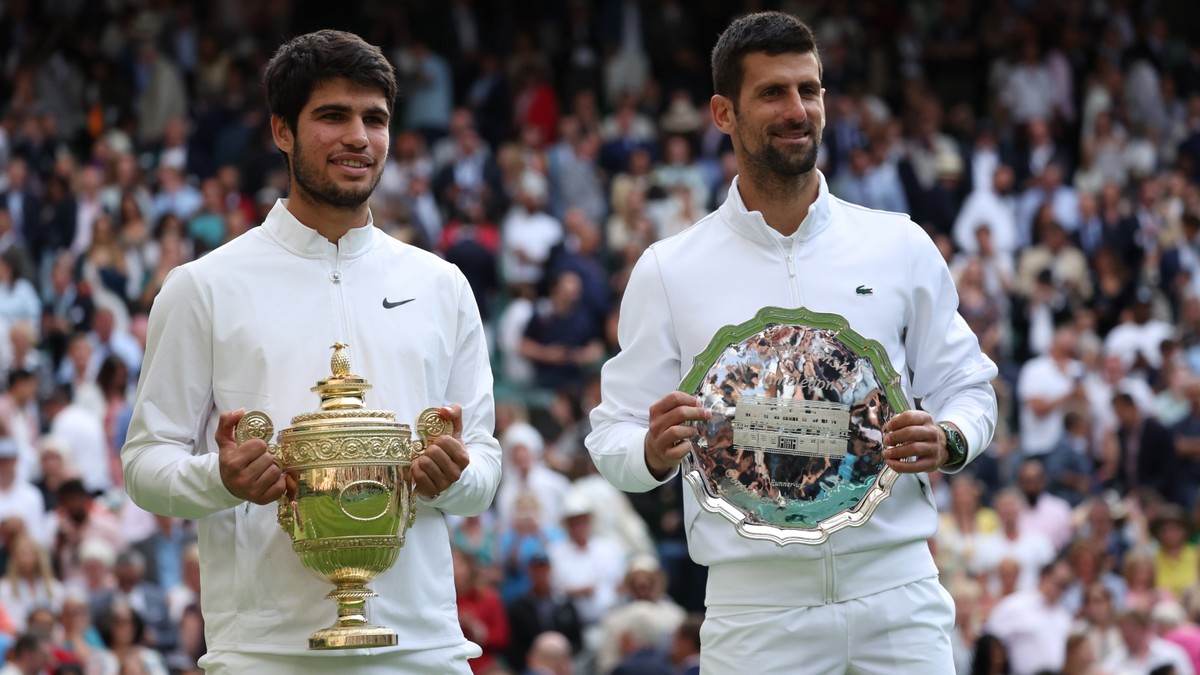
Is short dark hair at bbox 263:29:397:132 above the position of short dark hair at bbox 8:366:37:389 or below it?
below

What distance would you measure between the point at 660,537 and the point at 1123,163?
912cm

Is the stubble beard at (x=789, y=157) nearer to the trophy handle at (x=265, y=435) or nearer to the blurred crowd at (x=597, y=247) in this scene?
the trophy handle at (x=265, y=435)

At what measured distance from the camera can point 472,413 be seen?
5312 mm

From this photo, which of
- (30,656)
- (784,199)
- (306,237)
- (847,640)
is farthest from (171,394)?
(30,656)

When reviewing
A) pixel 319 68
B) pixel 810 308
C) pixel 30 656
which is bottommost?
pixel 30 656

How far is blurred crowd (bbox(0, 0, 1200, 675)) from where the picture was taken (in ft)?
42.6

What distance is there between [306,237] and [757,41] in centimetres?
125

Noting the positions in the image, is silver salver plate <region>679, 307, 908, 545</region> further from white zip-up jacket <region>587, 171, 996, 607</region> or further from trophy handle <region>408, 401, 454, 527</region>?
trophy handle <region>408, 401, 454, 527</region>

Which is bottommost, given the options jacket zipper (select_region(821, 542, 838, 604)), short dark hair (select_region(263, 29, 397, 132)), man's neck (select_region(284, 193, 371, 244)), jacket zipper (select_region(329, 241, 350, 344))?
jacket zipper (select_region(821, 542, 838, 604))

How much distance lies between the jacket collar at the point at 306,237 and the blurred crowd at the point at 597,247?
5.85 metres

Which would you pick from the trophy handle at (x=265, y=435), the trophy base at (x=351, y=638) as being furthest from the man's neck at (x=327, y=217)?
the trophy base at (x=351, y=638)

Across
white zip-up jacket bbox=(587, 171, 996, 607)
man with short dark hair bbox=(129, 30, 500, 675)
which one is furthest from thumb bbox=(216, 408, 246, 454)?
white zip-up jacket bbox=(587, 171, 996, 607)

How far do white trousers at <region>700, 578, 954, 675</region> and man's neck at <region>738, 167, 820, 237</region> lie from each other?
97cm

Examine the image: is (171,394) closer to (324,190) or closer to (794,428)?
(324,190)
